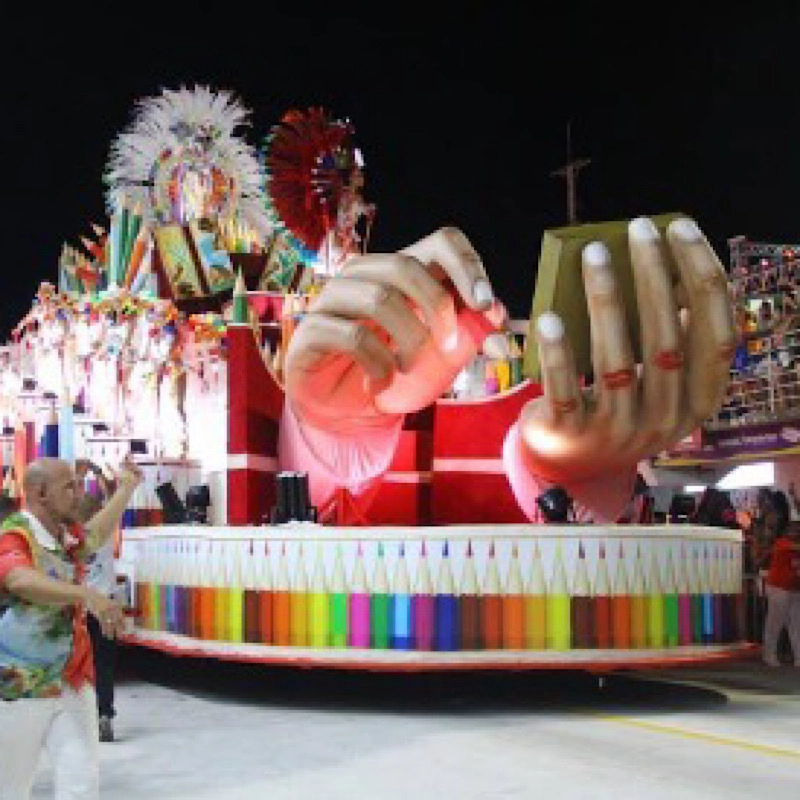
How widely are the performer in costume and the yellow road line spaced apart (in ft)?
6.98

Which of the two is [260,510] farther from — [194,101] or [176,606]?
[194,101]

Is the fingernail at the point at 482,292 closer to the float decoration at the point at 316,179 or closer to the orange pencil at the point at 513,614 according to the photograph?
the orange pencil at the point at 513,614

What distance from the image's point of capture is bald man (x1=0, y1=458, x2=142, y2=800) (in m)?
5.21

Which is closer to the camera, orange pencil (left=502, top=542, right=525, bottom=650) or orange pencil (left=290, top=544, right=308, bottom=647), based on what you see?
orange pencil (left=502, top=542, right=525, bottom=650)

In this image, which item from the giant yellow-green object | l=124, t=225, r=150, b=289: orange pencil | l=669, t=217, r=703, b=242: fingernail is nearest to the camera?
l=669, t=217, r=703, b=242: fingernail

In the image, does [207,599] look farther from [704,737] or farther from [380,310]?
[704,737]

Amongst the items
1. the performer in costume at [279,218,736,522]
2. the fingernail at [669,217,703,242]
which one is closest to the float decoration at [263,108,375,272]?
the performer in costume at [279,218,736,522]

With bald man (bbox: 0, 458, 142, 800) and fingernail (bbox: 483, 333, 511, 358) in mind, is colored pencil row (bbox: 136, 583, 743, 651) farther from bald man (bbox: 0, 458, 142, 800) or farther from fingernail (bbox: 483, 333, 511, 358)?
bald man (bbox: 0, 458, 142, 800)

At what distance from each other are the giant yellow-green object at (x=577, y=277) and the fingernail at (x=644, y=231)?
168 mm

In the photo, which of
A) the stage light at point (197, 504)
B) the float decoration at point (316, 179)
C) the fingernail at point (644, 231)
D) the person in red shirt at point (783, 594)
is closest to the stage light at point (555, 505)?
the fingernail at point (644, 231)

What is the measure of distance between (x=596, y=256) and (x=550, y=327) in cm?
61

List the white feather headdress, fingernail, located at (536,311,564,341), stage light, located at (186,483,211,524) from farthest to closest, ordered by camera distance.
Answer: the white feather headdress → stage light, located at (186,483,211,524) → fingernail, located at (536,311,564,341)

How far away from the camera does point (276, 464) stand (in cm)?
1323

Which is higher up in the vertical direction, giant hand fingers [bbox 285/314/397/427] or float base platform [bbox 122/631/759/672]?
giant hand fingers [bbox 285/314/397/427]
